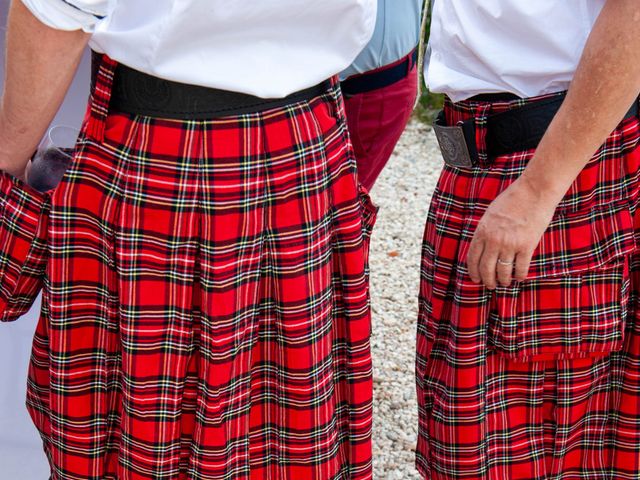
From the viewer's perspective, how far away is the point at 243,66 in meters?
1.40

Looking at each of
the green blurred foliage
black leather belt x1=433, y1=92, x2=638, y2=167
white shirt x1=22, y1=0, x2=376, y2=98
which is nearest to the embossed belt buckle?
black leather belt x1=433, y1=92, x2=638, y2=167

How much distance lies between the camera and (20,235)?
58.6 inches

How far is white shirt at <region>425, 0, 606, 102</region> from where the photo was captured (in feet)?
5.00

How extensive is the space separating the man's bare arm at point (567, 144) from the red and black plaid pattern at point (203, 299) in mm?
250

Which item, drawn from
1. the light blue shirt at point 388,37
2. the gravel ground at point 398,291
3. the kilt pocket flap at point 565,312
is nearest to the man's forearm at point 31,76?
the kilt pocket flap at point 565,312

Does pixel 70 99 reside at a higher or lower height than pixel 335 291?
higher

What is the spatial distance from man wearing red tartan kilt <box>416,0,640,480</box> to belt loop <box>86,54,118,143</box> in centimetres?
60

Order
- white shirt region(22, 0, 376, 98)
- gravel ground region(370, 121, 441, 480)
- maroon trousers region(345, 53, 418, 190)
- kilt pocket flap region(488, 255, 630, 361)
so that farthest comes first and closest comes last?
gravel ground region(370, 121, 441, 480) → maroon trousers region(345, 53, 418, 190) → kilt pocket flap region(488, 255, 630, 361) → white shirt region(22, 0, 376, 98)

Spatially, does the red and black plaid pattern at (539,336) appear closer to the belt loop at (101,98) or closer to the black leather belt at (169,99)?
the black leather belt at (169,99)

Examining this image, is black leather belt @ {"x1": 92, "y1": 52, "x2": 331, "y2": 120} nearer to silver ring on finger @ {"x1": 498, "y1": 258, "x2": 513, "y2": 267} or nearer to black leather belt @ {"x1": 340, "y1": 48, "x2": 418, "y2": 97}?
silver ring on finger @ {"x1": 498, "y1": 258, "x2": 513, "y2": 267}

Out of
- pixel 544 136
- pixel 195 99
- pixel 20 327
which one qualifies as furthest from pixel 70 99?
pixel 544 136

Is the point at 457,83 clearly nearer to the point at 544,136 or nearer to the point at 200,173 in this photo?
the point at 544,136

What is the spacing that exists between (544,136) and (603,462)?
28.2 inches

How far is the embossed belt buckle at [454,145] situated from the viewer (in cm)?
168
